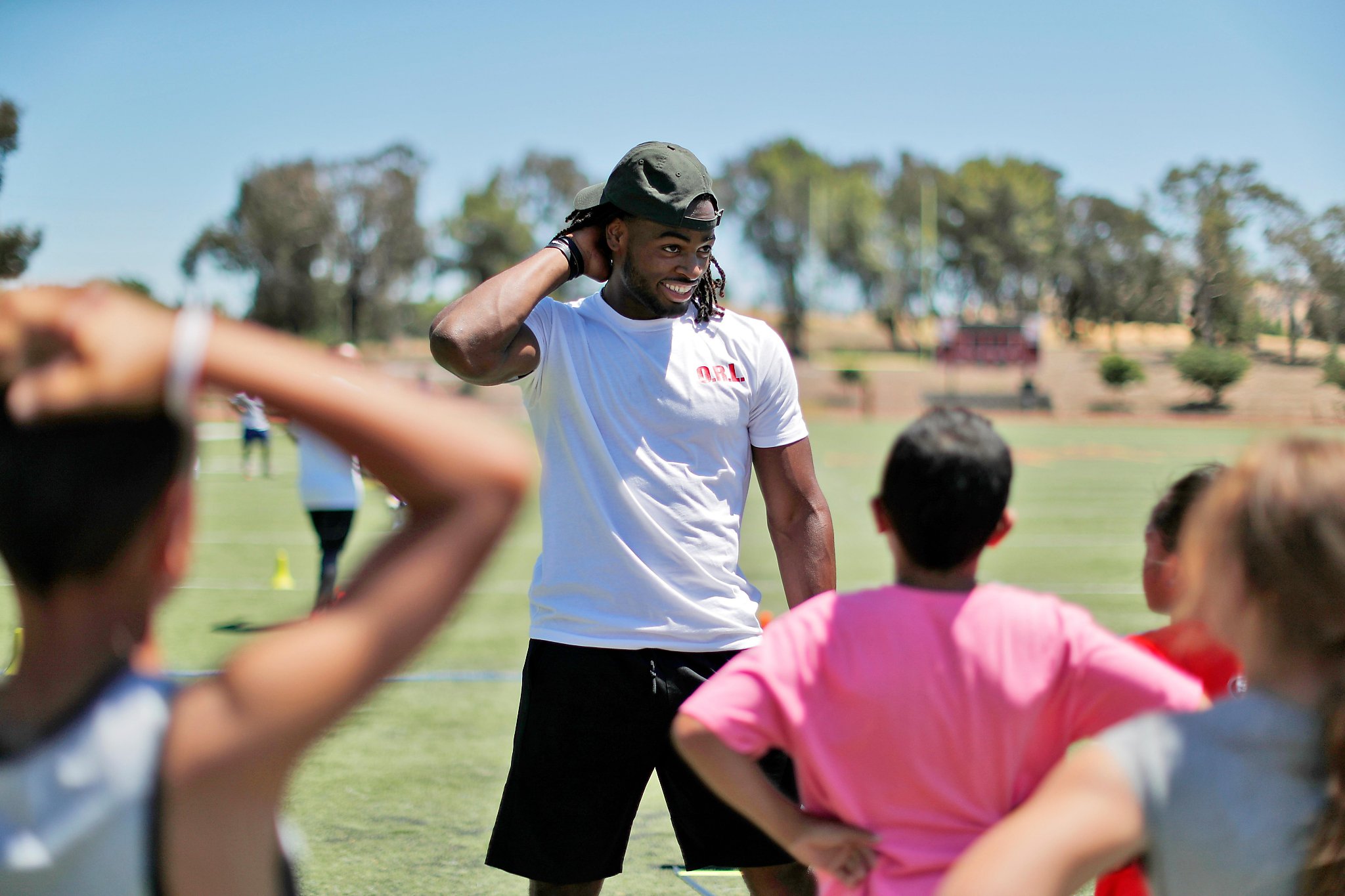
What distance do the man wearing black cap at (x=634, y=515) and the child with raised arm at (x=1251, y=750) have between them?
1.50 metres

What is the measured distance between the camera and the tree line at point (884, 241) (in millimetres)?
71438

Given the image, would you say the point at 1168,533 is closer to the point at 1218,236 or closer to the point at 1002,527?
the point at 1002,527

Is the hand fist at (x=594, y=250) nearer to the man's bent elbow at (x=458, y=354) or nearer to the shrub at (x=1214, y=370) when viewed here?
the man's bent elbow at (x=458, y=354)

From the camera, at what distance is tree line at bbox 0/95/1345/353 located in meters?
71.4

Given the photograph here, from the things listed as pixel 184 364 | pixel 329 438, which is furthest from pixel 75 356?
pixel 329 438

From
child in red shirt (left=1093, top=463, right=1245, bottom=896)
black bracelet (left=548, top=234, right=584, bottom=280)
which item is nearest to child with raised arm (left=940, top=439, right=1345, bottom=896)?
child in red shirt (left=1093, top=463, right=1245, bottom=896)

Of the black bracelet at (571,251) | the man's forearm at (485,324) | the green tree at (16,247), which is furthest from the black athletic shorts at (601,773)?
the green tree at (16,247)

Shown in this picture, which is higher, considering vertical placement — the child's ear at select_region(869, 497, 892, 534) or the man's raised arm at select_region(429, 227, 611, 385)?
the man's raised arm at select_region(429, 227, 611, 385)

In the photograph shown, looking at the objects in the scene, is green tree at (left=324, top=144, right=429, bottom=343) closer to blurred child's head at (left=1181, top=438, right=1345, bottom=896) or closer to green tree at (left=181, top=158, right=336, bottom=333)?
green tree at (left=181, top=158, right=336, bottom=333)

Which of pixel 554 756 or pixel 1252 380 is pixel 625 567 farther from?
pixel 1252 380

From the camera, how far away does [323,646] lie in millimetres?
1247

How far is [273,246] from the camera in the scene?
260 ft

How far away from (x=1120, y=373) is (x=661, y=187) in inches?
2298

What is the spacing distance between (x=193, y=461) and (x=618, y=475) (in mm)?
1783
